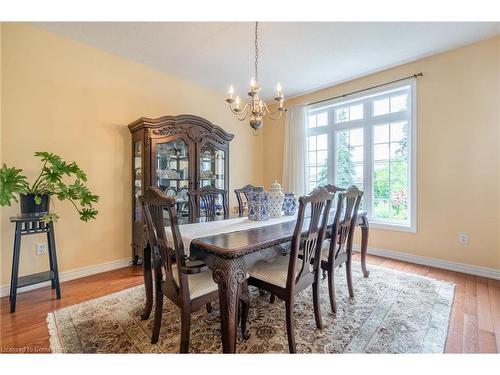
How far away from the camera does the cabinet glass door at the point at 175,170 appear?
119 inches

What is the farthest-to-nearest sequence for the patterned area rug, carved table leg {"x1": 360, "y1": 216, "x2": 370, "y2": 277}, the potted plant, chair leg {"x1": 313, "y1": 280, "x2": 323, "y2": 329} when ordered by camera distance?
carved table leg {"x1": 360, "y1": 216, "x2": 370, "y2": 277}
the potted plant
chair leg {"x1": 313, "y1": 280, "x2": 323, "y2": 329}
the patterned area rug

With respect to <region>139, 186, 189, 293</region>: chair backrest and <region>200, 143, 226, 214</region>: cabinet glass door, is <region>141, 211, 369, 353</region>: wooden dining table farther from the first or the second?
<region>200, 143, 226, 214</region>: cabinet glass door

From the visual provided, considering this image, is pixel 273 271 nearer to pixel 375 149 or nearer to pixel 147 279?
pixel 147 279

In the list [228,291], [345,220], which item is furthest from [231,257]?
[345,220]

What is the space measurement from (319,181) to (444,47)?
7.47 ft

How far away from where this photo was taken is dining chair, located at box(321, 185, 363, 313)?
1.86 m

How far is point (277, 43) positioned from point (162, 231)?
2.35m

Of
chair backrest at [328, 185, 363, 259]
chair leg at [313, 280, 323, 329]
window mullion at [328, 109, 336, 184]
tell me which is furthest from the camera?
window mullion at [328, 109, 336, 184]

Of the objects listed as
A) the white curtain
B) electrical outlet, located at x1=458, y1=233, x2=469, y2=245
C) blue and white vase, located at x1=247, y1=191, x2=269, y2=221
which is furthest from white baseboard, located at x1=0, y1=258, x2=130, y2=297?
electrical outlet, located at x1=458, y1=233, x2=469, y2=245

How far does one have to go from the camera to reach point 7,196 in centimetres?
186

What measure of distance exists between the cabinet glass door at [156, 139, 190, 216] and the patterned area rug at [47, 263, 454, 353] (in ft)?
4.05

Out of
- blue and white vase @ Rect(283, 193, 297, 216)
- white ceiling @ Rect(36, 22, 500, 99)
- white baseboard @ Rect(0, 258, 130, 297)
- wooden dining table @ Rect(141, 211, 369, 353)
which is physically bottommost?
white baseboard @ Rect(0, 258, 130, 297)

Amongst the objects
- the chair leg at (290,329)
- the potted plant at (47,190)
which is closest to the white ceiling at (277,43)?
the potted plant at (47,190)

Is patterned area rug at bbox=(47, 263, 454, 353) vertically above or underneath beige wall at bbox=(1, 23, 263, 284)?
underneath
